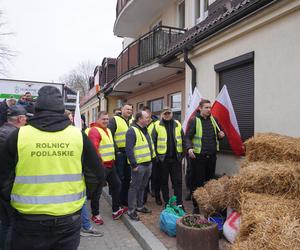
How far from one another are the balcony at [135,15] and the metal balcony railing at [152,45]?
248 centimetres

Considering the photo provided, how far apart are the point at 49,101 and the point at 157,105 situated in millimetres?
10972

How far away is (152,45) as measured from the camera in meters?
10.6

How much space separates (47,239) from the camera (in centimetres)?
223

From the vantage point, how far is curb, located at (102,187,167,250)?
4.10 meters

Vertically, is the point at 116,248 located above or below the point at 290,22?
below

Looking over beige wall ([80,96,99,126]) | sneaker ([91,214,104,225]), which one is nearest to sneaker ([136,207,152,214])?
sneaker ([91,214,104,225])

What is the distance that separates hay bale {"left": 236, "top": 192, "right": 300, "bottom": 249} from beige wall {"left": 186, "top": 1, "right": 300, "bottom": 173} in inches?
69.6

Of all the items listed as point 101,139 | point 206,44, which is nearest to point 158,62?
point 206,44

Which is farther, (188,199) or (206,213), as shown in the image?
(188,199)

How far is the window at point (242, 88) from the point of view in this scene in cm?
583

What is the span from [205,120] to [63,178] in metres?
3.49

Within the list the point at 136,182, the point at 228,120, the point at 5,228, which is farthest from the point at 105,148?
the point at 228,120

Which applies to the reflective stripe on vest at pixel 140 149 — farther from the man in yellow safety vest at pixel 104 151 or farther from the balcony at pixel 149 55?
the balcony at pixel 149 55

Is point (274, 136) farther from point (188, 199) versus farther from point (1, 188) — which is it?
point (1, 188)
